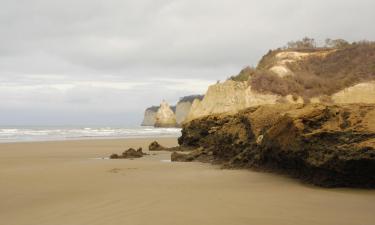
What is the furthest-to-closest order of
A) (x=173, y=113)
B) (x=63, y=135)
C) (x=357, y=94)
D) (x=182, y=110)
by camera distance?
(x=182, y=110)
(x=173, y=113)
(x=63, y=135)
(x=357, y=94)

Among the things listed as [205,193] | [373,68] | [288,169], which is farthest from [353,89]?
[205,193]

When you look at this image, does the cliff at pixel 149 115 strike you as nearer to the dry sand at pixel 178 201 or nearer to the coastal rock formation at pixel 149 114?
the coastal rock formation at pixel 149 114

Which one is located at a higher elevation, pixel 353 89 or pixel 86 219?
pixel 353 89

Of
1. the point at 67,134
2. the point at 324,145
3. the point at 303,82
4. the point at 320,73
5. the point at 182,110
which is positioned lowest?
the point at 324,145

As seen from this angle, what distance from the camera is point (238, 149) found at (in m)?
10.4

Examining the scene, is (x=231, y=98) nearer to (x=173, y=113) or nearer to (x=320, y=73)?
(x=320, y=73)

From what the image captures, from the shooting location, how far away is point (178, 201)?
5.68m

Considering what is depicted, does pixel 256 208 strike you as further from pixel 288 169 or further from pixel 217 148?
pixel 217 148

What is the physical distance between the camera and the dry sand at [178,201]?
4.75 meters

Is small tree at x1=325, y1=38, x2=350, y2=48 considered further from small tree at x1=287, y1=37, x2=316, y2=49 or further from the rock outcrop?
the rock outcrop

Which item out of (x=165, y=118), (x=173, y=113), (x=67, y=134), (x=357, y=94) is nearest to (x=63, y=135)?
(x=67, y=134)

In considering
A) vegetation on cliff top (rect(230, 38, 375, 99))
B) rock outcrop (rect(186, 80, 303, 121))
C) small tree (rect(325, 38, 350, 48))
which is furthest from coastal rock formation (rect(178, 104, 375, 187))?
small tree (rect(325, 38, 350, 48))

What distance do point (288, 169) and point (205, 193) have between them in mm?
2351

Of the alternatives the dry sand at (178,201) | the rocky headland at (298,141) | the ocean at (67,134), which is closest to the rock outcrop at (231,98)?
the ocean at (67,134)
